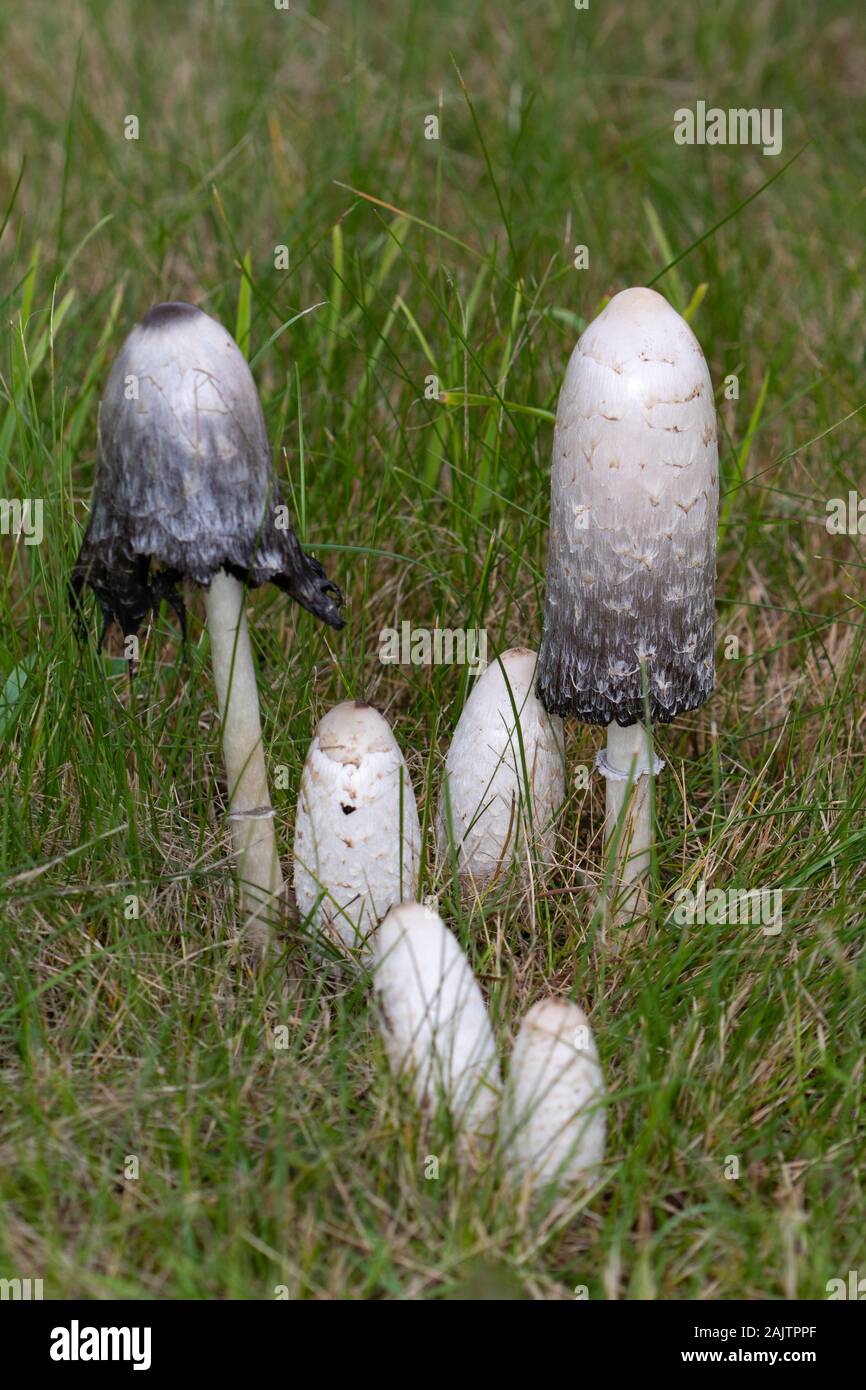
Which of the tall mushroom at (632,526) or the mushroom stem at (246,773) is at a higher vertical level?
the tall mushroom at (632,526)

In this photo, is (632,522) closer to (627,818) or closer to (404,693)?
A: (627,818)

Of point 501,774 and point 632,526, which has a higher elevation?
point 632,526

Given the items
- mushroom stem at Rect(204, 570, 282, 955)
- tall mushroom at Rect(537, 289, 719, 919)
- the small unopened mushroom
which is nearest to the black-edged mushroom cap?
mushroom stem at Rect(204, 570, 282, 955)

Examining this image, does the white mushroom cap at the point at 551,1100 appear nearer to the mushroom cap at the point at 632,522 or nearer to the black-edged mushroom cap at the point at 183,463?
the mushroom cap at the point at 632,522

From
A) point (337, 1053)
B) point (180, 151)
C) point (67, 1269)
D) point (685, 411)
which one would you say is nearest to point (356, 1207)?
point (337, 1053)

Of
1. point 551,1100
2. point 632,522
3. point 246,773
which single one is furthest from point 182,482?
point 551,1100

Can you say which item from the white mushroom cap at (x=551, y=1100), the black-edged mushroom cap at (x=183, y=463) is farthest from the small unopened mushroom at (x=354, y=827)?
the white mushroom cap at (x=551, y=1100)

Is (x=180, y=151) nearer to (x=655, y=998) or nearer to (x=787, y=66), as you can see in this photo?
(x=787, y=66)

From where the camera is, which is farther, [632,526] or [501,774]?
[501,774]
